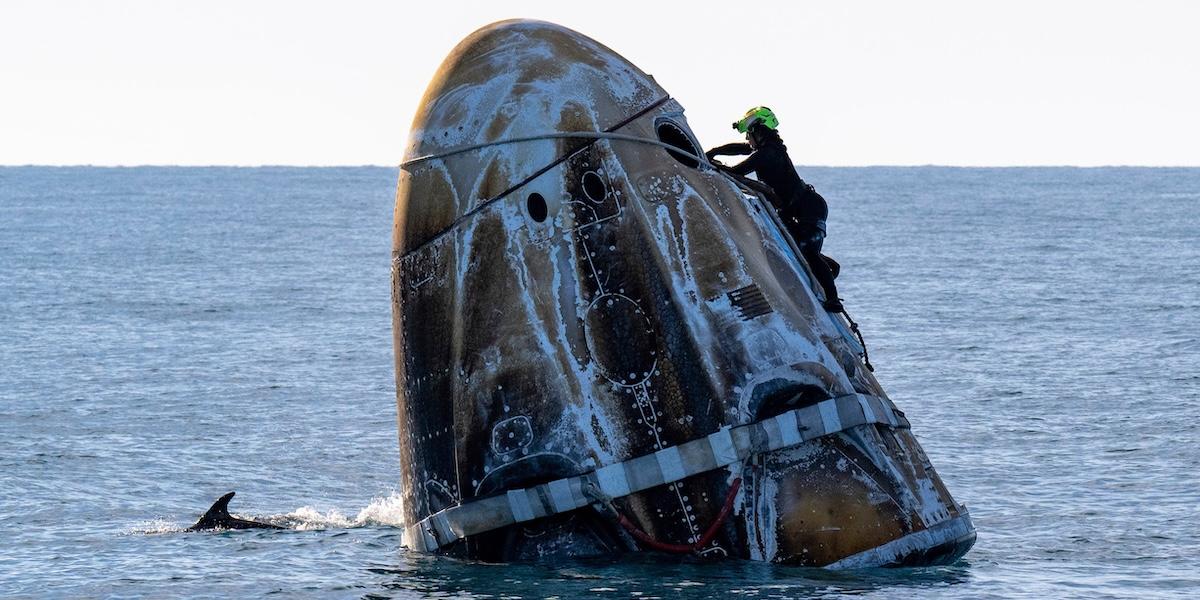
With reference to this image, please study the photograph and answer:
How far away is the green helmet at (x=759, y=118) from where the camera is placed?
14.8 metres

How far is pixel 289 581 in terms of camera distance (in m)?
16.0

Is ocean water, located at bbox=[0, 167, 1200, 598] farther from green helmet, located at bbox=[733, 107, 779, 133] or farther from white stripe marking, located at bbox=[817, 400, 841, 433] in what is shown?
green helmet, located at bbox=[733, 107, 779, 133]

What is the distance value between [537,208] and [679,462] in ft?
7.41

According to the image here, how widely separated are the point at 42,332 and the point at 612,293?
35.6 meters

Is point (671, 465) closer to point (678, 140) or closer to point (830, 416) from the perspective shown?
point (830, 416)

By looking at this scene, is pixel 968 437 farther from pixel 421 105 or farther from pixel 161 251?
pixel 161 251

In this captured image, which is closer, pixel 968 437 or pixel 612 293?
Answer: pixel 612 293

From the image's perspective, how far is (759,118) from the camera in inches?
581

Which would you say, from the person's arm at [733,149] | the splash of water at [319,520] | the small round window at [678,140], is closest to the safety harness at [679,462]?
the small round window at [678,140]

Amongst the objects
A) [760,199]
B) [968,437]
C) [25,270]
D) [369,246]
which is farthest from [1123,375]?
[369,246]

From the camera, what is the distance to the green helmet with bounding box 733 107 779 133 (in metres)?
14.8

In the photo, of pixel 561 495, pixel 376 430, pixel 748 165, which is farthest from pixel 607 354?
pixel 376 430

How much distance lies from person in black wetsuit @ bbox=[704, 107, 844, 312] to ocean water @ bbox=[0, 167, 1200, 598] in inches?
109

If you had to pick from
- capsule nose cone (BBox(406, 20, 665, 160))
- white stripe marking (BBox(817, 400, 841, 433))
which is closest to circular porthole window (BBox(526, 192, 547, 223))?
capsule nose cone (BBox(406, 20, 665, 160))
